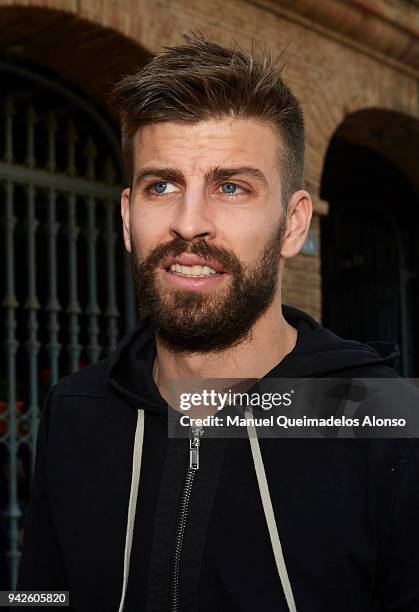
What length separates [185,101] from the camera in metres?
1.84

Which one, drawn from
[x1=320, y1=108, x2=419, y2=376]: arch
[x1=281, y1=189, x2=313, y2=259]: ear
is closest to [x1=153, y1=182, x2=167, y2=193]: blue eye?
[x1=281, y1=189, x2=313, y2=259]: ear

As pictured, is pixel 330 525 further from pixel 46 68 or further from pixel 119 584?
pixel 46 68

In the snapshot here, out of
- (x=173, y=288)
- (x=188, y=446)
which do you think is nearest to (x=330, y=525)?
(x=188, y=446)

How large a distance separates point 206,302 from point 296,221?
0.36 metres

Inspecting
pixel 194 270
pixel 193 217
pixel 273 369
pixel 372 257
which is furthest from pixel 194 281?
pixel 372 257

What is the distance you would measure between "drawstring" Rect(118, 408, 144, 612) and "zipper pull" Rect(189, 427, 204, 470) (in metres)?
0.12

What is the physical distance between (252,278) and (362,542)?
1.97 ft

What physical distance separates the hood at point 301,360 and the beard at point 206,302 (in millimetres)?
113

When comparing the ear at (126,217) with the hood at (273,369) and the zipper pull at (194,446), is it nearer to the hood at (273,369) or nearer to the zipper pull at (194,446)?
the hood at (273,369)

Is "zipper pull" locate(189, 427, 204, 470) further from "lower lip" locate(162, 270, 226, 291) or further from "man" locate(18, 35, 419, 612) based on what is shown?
"lower lip" locate(162, 270, 226, 291)

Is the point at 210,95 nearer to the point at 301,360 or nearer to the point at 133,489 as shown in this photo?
the point at 301,360

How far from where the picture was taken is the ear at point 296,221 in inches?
77.6

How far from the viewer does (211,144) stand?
1.81 metres

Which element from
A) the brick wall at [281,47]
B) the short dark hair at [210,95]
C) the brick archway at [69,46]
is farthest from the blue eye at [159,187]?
the brick archway at [69,46]
